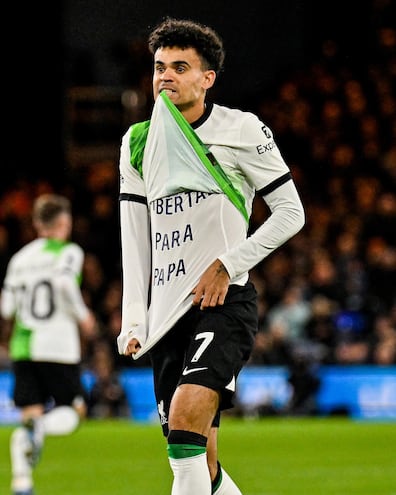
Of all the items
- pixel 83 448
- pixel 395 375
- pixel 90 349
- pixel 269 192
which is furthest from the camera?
pixel 90 349

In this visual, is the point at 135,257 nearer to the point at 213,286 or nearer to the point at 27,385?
the point at 213,286

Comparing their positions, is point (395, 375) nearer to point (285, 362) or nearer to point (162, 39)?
point (285, 362)

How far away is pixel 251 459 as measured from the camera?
1119 centimetres

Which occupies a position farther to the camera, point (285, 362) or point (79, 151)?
point (79, 151)

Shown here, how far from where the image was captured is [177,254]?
5148mm

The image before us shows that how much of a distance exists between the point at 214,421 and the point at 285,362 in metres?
10.8

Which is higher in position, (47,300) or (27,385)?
(47,300)

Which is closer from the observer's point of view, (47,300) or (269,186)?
(269,186)

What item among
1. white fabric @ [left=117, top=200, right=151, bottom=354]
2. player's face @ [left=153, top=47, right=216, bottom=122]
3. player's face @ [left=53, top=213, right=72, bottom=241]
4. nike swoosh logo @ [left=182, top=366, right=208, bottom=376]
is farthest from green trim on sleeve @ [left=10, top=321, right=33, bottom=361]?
nike swoosh logo @ [left=182, top=366, right=208, bottom=376]

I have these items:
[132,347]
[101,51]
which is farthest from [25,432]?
[101,51]

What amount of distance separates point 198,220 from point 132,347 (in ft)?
1.82

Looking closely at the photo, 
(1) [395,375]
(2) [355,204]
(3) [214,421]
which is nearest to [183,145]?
(3) [214,421]

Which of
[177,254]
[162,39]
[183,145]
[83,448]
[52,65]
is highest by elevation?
[52,65]

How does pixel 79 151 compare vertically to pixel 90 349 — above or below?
above
